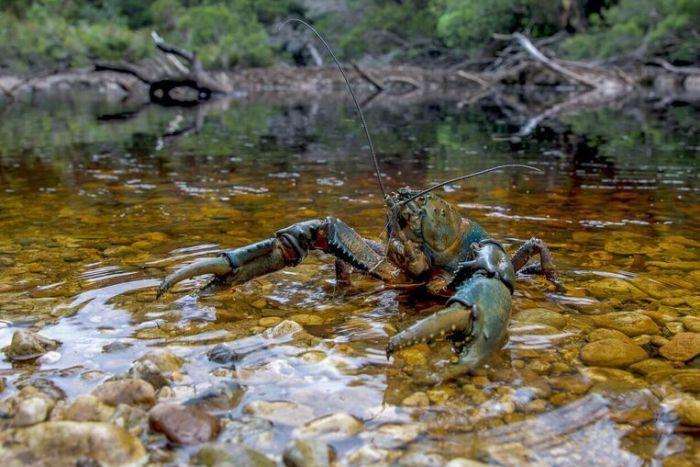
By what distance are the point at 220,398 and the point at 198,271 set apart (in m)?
1.09

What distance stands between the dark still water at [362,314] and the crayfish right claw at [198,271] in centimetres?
18

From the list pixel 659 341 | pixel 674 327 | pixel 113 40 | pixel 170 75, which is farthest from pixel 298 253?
pixel 113 40

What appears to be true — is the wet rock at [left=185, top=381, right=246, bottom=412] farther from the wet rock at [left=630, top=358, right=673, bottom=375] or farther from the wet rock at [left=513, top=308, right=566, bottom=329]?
the wet rock at [left=630, top=358, right=673, bottom=375]

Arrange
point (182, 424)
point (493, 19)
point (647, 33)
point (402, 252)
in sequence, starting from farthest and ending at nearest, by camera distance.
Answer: point (493, 19) < point (647, 33) < point (402, 252) < point (182, 424)

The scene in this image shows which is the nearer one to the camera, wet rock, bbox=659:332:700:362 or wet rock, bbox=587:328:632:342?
wet rock, bbox=659:332:700:362

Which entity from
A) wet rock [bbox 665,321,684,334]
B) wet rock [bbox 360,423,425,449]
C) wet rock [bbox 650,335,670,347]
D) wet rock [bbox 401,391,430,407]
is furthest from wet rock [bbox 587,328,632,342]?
wet rock [bbox 360,423,425,449]

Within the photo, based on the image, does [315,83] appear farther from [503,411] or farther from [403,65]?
[503,411]

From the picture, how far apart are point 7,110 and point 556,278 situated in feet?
76.0

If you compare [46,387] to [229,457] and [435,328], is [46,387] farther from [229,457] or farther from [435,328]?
[435,328]

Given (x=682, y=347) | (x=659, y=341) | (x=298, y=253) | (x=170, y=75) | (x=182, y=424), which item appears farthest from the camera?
(x=170, y=75)

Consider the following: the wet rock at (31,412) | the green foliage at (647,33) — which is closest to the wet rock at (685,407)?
the wet rock at (31,412)

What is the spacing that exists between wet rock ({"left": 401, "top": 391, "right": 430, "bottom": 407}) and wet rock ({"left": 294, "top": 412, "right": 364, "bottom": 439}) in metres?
0.25

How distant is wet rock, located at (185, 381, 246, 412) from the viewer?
248 centimetres

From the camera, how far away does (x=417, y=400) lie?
2.59 m
